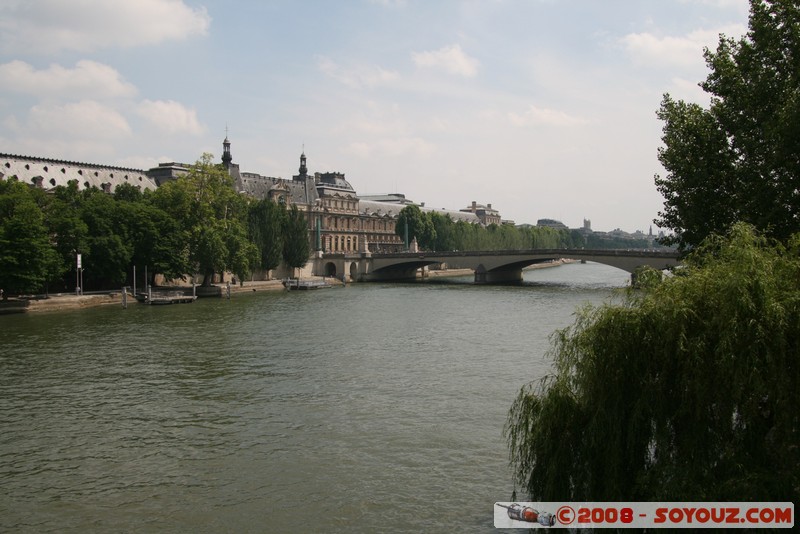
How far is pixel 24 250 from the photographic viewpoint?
55062mm

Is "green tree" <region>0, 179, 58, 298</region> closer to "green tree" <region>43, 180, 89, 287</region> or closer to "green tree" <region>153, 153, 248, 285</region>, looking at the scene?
"green tree" <region>43, 180, 89, 287</region>

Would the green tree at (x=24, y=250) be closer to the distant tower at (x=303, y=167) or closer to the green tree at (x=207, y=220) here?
the green tree at (x=207, y=220)

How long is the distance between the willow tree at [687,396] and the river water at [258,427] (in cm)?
361

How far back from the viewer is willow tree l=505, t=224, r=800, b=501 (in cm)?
1045

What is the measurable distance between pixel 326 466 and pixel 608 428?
28.8 feet

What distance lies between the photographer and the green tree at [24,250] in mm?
54469

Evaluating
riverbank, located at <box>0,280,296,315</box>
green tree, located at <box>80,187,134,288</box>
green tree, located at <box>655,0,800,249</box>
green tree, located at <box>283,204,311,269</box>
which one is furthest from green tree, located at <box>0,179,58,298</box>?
green tree, located at <box>655,0,800,249</box>

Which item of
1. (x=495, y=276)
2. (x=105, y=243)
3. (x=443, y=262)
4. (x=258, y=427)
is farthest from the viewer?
(x=443, y=262)

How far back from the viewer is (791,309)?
34.9ft

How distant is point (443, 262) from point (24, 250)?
6195cm

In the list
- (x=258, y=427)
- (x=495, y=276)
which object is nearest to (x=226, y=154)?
(x=495, y=276)

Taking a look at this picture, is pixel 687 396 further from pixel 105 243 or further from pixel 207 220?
pixel 207 220

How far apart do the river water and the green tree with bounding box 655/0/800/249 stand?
361 inches

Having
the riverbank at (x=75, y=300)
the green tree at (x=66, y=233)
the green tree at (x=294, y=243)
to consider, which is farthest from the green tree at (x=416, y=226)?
the green tree at (x=66, y=233)
